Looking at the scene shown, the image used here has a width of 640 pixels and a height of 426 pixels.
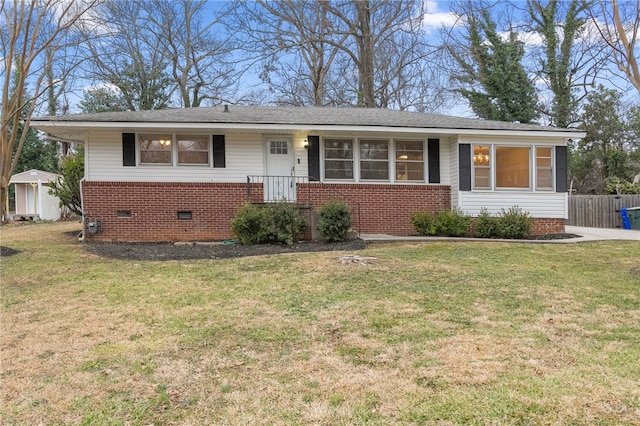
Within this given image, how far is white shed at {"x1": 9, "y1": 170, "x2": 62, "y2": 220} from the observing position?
19531mm

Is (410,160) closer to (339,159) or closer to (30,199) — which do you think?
(339,159)

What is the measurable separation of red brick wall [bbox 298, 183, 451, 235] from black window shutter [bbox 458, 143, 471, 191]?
2.95ft

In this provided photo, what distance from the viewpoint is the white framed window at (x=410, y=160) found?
12.0 metres

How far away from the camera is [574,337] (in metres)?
3.59

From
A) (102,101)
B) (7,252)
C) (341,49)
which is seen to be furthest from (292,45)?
(7,252)

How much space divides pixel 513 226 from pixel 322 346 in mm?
9287

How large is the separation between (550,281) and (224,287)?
179 inches

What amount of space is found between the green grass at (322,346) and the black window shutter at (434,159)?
5.55 m

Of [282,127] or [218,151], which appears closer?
[282,127]

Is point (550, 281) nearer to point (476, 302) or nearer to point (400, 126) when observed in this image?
point (476, 302)

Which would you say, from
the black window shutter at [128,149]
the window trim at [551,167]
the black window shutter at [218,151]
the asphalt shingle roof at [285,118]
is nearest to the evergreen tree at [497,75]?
the asphalt shingle roof at [285,118]

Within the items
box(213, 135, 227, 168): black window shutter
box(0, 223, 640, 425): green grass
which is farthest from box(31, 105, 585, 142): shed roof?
box(0, 223, 640, 425): green grass

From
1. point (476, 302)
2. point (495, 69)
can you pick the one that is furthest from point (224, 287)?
point (495, 69)

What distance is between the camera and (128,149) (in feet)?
35.3
